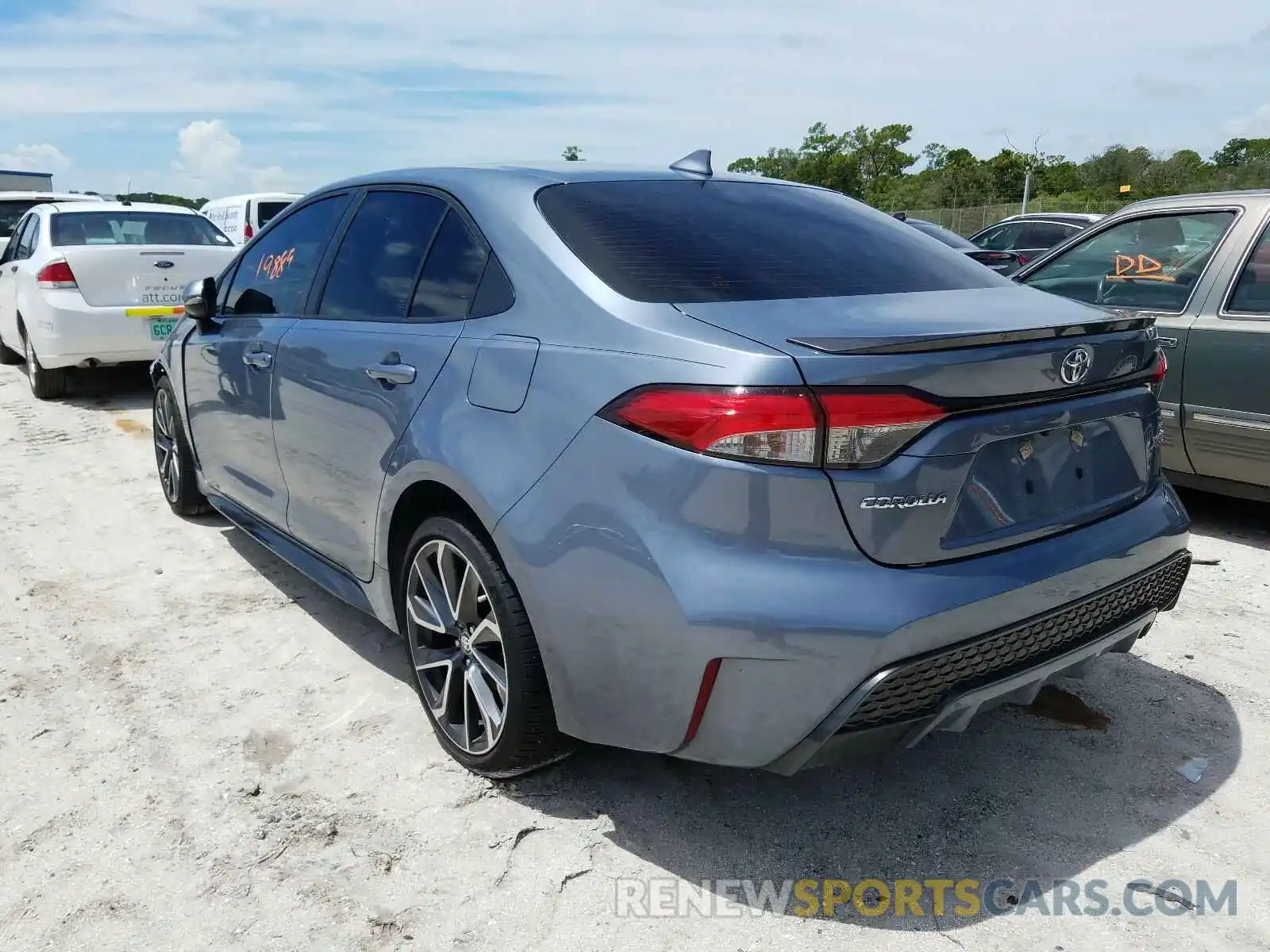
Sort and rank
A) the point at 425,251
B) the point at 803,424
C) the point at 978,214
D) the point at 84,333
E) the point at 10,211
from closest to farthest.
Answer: the point at 803,424
the point at 425,251
the point at 84,333
the point at 10,211
the point at 978,214

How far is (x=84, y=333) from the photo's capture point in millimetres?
7723

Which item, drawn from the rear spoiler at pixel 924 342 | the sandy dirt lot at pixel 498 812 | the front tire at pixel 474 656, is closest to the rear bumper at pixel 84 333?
the sandy dirt lot at pixel 498 812

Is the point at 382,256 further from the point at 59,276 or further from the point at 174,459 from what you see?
the point at 59,276

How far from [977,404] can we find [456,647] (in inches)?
59.8

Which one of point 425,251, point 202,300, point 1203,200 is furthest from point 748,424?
point 1203,200

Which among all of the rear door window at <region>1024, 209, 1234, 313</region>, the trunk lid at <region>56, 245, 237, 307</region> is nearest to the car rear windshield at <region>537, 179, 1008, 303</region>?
the rear door window at <region>1024, 209, 1234, 313</region>

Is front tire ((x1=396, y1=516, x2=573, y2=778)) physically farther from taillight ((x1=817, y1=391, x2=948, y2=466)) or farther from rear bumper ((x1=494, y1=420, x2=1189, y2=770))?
taillight ((x1=817, y1=391, x2=948, y2=466))

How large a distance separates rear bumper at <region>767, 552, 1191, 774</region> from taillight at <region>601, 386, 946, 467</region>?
1.46 feet

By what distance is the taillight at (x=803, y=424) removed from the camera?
200cm

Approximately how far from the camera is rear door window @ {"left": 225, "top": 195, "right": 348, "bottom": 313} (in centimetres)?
357

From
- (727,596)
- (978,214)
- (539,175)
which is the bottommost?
(727,596)

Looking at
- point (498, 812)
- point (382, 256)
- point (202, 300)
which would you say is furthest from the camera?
point (202, 300)

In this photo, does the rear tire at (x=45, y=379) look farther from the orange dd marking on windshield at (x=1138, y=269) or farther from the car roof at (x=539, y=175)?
the orange dd marking on windshield at (x=1138, y=269)

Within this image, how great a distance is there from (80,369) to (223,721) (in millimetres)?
7790
